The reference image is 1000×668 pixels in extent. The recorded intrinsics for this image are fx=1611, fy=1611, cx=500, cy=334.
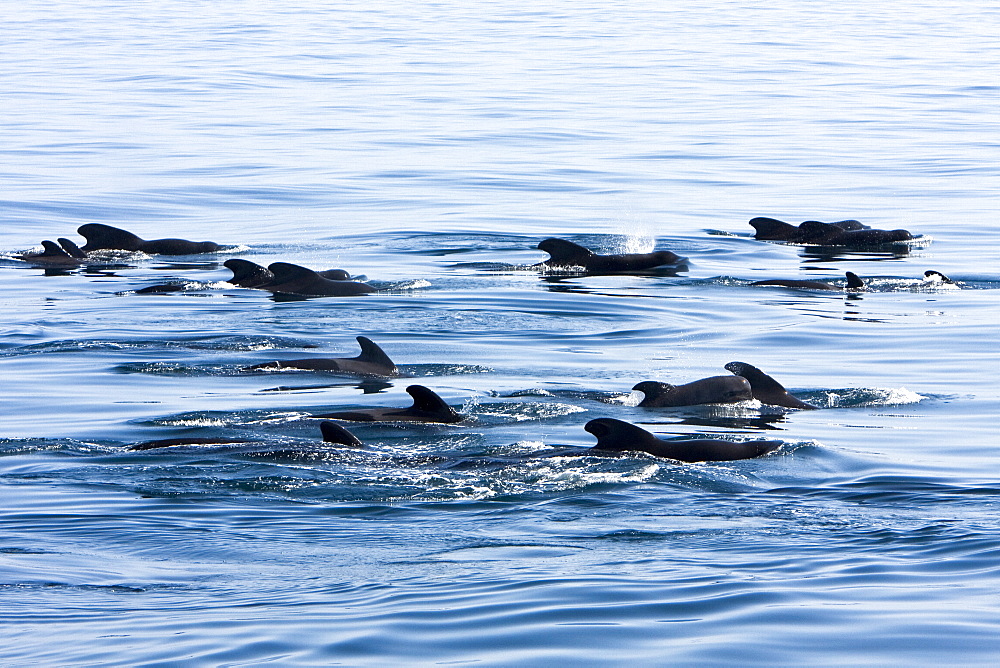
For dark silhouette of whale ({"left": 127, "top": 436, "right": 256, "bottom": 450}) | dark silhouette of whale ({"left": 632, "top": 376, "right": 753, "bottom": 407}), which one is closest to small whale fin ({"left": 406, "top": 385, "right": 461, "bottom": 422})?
dark silhouette of whale ({"left": 127, "top": 436, "right": 256, "bottom": 450})

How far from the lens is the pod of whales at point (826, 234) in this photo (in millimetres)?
21812

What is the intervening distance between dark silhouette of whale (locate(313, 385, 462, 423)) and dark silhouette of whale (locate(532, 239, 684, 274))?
29.1 ft

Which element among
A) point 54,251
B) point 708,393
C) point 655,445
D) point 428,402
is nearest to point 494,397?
point 428,402

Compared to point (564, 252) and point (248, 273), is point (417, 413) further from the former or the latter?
point (564, 252)

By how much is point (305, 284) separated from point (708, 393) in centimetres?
668

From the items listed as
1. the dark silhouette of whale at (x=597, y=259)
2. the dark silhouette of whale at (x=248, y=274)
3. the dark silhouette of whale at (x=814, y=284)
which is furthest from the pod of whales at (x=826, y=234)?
the dark silhouette of whale at (x=248, y=274)

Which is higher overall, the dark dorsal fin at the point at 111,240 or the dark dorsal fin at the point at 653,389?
the dark dorsal fin at the point at 111,240

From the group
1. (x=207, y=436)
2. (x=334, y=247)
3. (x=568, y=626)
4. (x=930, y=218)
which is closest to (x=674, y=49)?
(x=930, y=218)

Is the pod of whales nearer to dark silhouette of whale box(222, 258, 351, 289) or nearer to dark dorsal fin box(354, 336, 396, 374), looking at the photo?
dark silhouette of whale box(222, 258, 351, 289)

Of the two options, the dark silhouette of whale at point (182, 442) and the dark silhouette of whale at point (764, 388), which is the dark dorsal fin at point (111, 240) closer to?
the dark silhouette of whale at point (182, 442)

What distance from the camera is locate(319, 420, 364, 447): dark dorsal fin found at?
9844 mm

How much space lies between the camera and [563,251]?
64.9ft

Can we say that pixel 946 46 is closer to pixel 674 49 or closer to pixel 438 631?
pixel 674 49

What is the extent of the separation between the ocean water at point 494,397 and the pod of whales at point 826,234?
22.2 inches
